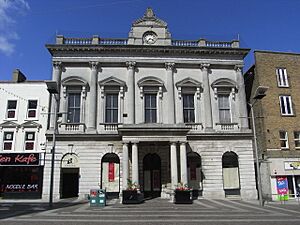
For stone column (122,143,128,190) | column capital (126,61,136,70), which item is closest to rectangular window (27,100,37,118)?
column capital (126,61,136,70)

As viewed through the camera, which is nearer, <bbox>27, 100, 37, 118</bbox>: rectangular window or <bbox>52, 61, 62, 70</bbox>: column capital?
<bbox>52, 61, 62, 70</bbox>: column capital

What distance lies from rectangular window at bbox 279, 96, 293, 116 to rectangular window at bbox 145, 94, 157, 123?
12472 mm

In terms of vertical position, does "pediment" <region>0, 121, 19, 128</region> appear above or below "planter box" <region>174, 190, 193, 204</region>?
above

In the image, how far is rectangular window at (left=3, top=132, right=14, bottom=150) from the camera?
83.8 feet

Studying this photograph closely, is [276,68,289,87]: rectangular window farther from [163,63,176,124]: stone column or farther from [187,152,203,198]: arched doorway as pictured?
[187,152,203,198]: arched doorway

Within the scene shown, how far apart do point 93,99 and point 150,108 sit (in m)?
5.36

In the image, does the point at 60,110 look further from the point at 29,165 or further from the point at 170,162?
the point at 170,162

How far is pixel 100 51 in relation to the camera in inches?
1052

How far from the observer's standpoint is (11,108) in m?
26.7

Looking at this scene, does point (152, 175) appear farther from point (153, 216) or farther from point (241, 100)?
point (241, 100)

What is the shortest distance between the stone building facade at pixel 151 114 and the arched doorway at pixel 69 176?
0.28 feet

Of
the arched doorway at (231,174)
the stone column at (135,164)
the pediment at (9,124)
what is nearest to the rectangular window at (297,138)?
the arched doorway at (231,174)

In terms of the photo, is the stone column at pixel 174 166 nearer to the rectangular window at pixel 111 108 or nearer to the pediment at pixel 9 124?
the rectangular window at pixel 111 108

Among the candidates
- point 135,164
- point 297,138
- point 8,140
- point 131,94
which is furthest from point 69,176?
point 297,138
